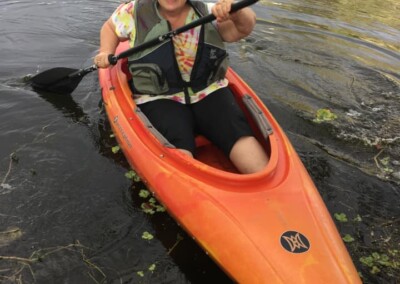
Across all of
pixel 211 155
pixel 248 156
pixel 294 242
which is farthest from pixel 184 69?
pixel 294 242

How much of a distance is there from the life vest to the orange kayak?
0.99ft

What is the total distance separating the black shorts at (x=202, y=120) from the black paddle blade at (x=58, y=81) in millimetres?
1727

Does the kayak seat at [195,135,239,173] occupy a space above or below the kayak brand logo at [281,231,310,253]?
below

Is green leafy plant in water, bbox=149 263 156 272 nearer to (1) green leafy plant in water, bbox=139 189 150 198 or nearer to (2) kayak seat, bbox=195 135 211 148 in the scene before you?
(1) green leafy plant in water, bbox=139 189 150 198

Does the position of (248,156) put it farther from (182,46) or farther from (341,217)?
(182,46)

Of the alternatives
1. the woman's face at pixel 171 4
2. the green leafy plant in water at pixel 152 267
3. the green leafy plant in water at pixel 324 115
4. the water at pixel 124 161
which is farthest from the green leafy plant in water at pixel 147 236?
the green leafy plant in water at pixel 324 115

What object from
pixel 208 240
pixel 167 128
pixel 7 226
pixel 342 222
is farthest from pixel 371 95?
pixel 7 226

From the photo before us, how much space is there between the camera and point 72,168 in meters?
3.66

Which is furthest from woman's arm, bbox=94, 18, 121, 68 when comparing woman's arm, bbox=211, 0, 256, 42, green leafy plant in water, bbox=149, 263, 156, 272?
green leafy plant in water, bbox=149, 263, 156, 272

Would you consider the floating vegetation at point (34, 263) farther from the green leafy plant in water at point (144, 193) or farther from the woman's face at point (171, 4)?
the woman's face at point (171, 4)

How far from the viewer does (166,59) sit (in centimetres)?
334

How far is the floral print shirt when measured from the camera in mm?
3359

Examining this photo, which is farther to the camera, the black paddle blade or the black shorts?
the black paddle blade

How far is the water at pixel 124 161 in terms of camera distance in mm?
2809
